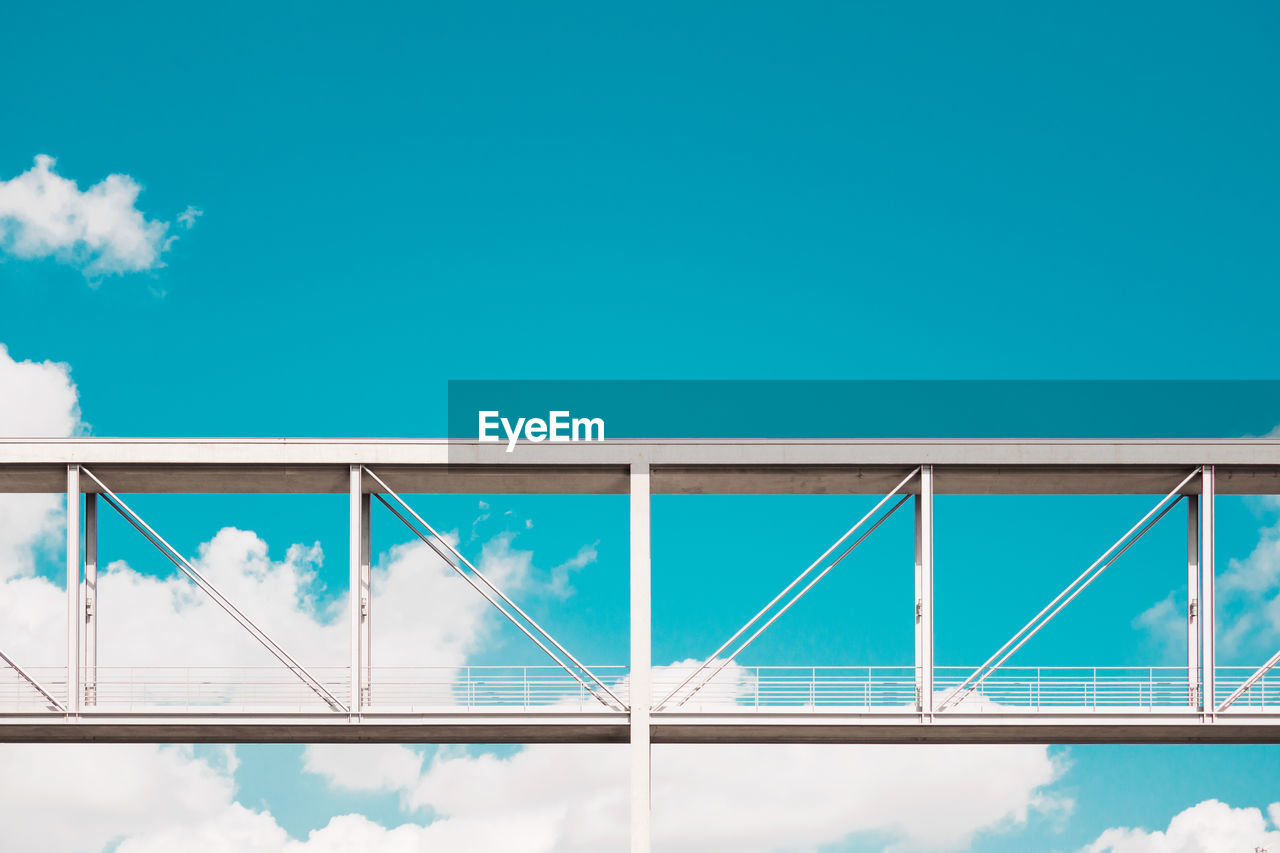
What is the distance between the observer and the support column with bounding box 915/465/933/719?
3350cm

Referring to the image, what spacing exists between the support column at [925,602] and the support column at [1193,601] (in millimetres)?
5800

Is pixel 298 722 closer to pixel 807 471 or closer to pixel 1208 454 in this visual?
pixel 807 471

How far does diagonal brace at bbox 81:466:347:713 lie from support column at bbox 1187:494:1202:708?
18.2 m

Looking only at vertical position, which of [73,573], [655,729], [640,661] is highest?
[73,573]

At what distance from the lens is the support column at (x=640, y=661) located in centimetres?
3306

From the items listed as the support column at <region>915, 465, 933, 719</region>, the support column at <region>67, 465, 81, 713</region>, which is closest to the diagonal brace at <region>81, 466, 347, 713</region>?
the support column at <region>67, 465, 81, 713</region>

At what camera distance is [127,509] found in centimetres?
3428

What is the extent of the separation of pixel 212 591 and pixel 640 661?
9290 millimetres

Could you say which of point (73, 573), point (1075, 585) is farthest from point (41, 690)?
point (1075, 585)

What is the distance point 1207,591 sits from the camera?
34250 millimetres

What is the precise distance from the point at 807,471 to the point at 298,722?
12.1 metres

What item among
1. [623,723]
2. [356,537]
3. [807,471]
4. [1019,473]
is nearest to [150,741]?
[356,537]

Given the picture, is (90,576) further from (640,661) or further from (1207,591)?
(1207,591)

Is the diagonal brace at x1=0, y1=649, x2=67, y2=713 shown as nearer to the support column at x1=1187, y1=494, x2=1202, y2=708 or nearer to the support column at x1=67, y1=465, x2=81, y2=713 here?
the support column at x1=67, y1=465, x2=81, y2=713
